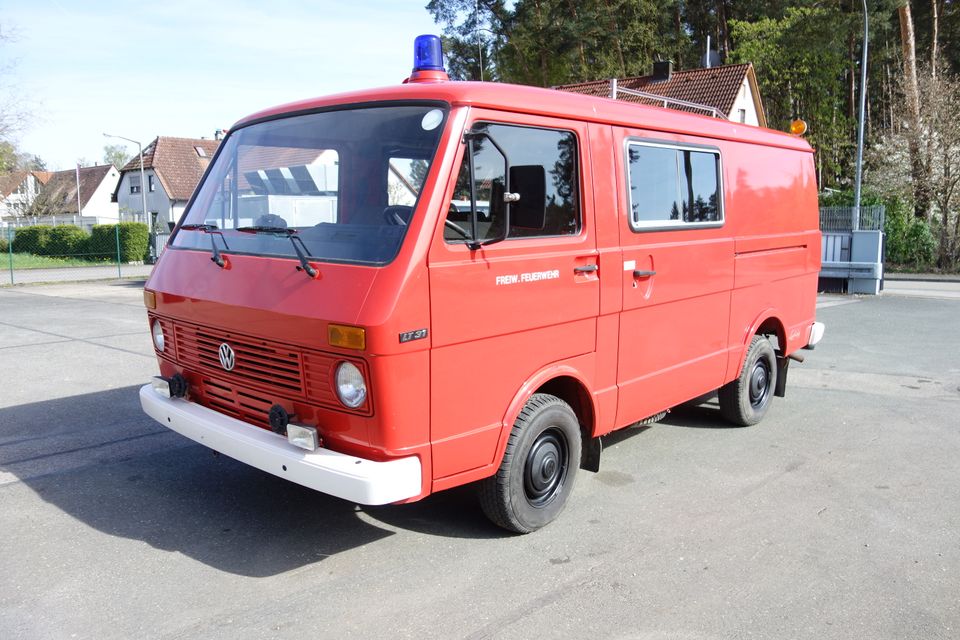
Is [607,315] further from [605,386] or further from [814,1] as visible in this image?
[814,1]

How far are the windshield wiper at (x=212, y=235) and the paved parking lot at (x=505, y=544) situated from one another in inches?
58.3

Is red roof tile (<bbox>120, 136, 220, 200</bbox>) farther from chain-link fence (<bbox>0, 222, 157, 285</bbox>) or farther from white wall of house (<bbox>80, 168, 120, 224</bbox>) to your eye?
white wall of house (<bbox>80, 168, 120, 224</bbox>)

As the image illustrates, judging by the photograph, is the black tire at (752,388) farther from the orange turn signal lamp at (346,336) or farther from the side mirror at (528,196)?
the orange turn signal lamp at (346,336)

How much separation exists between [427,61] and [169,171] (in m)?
50.5

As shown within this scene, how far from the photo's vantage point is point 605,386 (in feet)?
15.3

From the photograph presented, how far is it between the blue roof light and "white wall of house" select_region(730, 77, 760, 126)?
28129mm

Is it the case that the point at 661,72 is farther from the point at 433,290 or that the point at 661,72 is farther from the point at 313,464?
the point at 313,464

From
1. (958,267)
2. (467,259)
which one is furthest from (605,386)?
(958,267)

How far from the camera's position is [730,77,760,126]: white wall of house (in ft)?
103

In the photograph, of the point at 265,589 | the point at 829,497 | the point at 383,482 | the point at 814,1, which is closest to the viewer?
the point at 383,482

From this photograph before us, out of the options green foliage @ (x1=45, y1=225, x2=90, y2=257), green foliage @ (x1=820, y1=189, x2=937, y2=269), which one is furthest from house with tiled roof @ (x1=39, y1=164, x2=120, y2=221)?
green foliage @ (x1=820, y1=189, x2=937, y2=269)

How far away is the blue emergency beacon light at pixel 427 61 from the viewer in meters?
4.69

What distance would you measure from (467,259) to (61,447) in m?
3.82

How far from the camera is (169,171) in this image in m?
50.4
